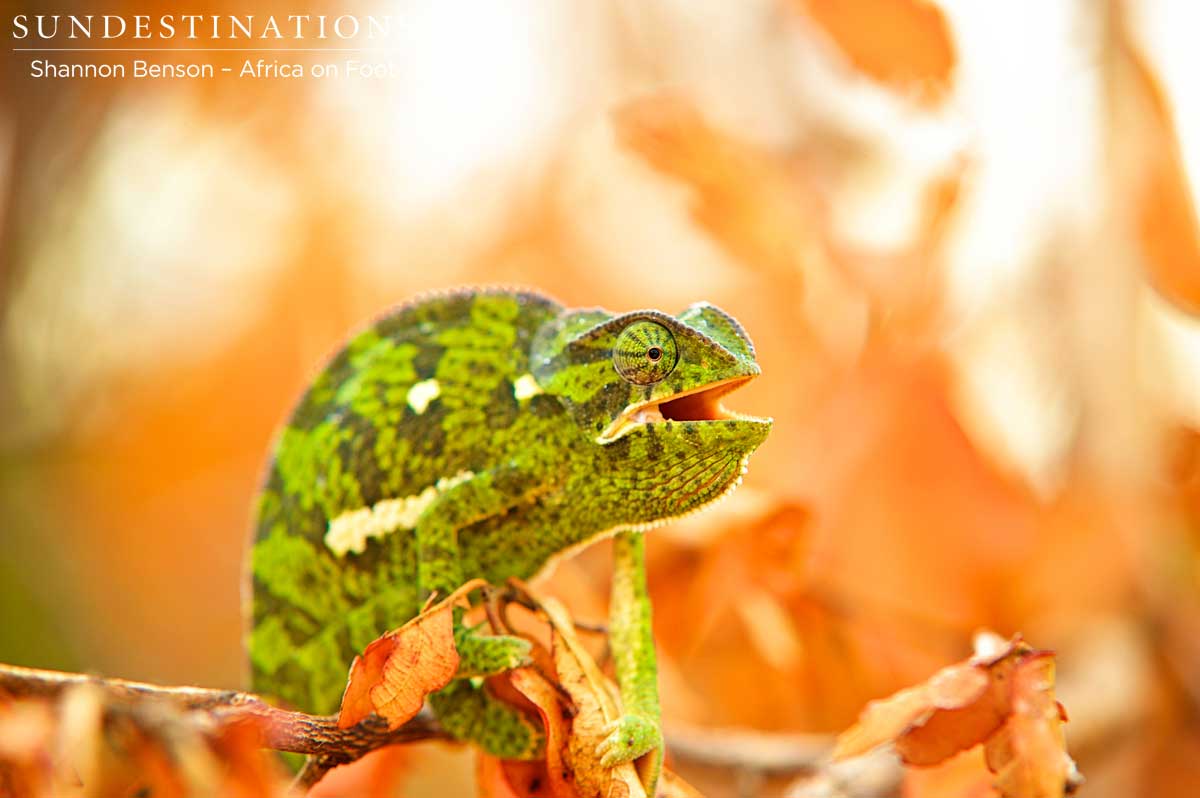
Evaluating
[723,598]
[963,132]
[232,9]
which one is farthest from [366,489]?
[232,9]

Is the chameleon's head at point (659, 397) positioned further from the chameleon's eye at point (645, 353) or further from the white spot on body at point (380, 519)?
the white spot on body at point (380, 519)

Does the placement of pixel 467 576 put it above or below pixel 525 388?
below

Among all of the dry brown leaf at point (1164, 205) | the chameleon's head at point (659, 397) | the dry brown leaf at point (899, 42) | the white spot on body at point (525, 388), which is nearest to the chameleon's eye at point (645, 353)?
the chameleon's head at point (659, 397)

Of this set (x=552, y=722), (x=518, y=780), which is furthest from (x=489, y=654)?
(x=518, y=780)

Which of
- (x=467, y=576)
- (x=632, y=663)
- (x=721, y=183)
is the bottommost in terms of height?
(x=632, y=663)

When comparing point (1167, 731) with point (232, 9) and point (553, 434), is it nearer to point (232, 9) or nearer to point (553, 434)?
point (553, 434)

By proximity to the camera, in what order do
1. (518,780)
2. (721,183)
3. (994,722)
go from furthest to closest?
(721,183), (518,780), (994,722)

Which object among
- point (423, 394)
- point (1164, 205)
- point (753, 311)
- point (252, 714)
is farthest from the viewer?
point (753, 311)

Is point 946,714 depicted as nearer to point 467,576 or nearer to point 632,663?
point 632,663
